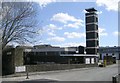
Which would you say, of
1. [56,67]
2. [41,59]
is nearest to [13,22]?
[56,67]

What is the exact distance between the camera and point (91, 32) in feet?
428

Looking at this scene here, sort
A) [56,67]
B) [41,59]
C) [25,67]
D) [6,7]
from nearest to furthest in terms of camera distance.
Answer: [6,7]
[25,67]
[56,67]
[41,59]

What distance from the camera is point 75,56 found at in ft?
391

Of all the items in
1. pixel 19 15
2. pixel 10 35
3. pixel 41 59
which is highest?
pixel 19 15

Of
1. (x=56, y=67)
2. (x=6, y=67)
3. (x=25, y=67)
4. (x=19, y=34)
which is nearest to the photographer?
(x=19, y=34)

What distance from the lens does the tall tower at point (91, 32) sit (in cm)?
12950

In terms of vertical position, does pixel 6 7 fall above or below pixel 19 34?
above

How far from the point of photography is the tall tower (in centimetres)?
12950

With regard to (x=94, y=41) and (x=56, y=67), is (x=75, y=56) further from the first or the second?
(x=56, y=67)

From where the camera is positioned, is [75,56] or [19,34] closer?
[19,34]

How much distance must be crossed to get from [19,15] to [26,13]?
942 mm

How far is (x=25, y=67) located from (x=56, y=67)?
47.6 feet

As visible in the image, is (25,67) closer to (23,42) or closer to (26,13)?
(23,42)

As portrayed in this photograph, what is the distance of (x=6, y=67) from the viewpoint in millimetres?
43000
